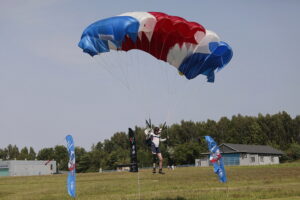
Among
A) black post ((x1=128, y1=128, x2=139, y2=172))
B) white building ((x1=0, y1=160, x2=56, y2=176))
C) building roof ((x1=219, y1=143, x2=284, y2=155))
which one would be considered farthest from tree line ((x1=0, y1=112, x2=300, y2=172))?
black post ((x1=128, y1=128, x2=139, y2=172))

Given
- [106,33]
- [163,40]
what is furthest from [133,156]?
[106,33]

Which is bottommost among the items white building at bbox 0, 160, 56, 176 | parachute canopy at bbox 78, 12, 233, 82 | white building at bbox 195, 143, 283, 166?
white building at bbox 0, 160, 56, 176

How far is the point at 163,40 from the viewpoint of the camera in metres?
17.8

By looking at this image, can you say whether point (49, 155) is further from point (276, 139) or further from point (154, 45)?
point (154, 45)

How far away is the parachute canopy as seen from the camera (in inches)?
680

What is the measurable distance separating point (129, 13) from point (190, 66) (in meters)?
4.02

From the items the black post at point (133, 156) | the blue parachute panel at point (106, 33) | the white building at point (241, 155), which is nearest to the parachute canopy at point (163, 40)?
the blue parachute panel at point (106, 33)

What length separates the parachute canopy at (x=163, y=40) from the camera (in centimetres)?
1727

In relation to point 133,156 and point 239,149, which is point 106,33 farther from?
point 239,149

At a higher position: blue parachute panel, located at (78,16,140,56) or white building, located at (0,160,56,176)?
blue parachute panel, located at (78,16,140,56)

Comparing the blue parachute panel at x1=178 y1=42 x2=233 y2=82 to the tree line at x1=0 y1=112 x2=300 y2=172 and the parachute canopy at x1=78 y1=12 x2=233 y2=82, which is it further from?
the tree line at x1=0 y1=112 x2=300 y2=172

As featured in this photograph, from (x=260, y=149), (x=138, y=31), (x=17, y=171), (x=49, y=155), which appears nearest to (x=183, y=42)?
(x=138, y=31)

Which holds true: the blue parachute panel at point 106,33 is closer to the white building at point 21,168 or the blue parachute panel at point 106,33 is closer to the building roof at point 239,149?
the building roof at point 239,149

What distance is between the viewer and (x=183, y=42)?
17875mm
